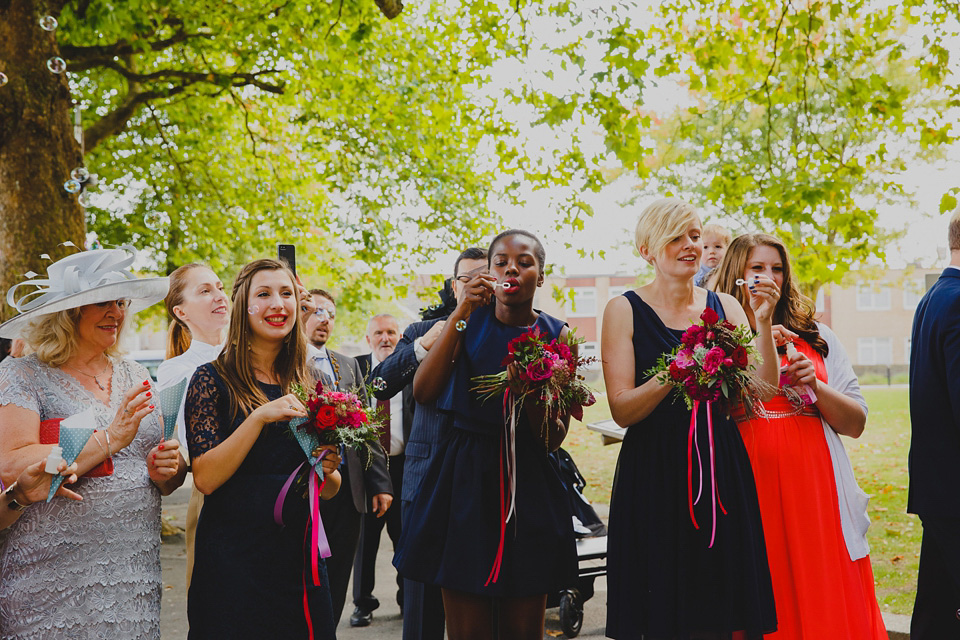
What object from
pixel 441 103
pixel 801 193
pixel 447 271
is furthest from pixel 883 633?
pixel 447 271

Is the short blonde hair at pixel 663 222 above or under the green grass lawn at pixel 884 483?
above

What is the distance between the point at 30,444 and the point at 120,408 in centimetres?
34

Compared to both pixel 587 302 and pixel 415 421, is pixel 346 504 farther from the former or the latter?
pixel 587 302

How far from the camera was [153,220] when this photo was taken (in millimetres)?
13773

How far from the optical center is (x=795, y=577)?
3.90m

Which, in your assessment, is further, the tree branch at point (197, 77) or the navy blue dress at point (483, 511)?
the tree branch at point (197, 77)

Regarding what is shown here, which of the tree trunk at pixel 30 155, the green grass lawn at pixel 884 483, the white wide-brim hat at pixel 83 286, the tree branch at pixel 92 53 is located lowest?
the green grass lawn at pixel 884 483

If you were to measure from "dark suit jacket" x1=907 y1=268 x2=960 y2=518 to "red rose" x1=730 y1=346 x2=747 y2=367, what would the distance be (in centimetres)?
126

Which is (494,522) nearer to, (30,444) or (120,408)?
(120,408)

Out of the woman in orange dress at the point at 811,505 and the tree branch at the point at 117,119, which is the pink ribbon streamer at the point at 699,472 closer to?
the woman in orange dress at the point at 811,505

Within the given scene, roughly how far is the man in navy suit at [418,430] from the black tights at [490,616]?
660 millimetres

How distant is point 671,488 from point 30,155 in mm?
6348

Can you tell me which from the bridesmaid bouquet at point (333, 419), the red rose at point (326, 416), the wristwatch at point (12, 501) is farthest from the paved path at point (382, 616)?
the wristwatch at point (12, 501)

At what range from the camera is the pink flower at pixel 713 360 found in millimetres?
3215
